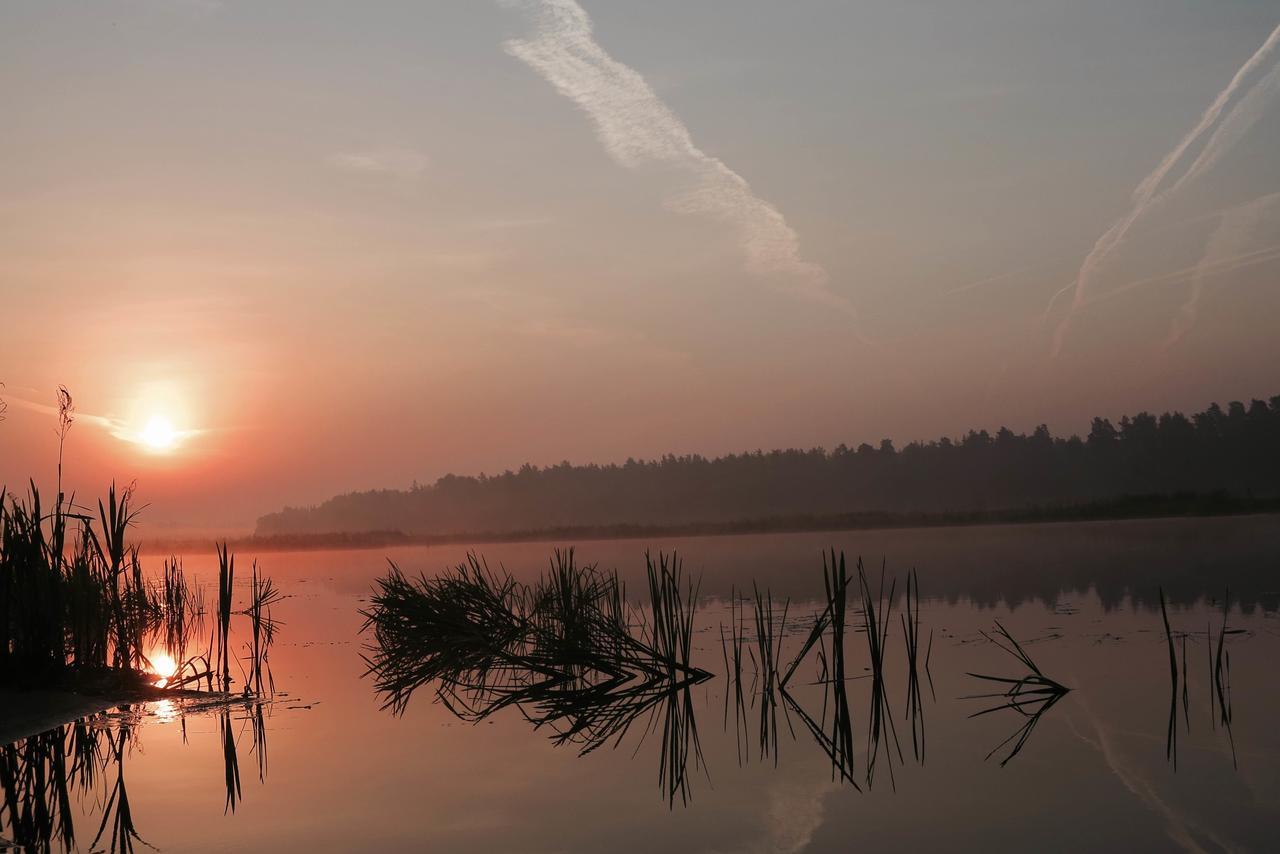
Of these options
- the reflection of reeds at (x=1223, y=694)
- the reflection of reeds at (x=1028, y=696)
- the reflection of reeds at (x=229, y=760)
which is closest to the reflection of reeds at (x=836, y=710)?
the reflection of reeds at (x=1028, y=696)

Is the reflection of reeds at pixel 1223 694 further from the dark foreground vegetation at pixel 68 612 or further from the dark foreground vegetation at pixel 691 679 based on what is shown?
the dark foreground vegetation at pixel 68 612

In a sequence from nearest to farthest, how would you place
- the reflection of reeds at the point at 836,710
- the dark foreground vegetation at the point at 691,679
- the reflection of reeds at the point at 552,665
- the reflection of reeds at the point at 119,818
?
the reflection of reeds at the point at 119,818 → the reflection of reeds at the point at 836,710 → the dark foreground vegetation at the point at 691,679 → the reflection of reeds at the point at 552,665

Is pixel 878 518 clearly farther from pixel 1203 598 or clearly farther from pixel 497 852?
pixel 497 852

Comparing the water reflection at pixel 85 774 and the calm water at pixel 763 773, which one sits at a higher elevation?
the water reflection at pixel 85 774

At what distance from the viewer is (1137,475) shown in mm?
94500

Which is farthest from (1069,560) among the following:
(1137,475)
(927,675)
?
(1137,475)

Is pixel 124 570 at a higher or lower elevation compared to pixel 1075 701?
higher

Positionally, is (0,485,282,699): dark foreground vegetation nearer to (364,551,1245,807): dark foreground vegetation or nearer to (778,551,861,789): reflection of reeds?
(364,551,1245,807): dark foreground vegetation

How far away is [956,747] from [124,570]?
336 inches

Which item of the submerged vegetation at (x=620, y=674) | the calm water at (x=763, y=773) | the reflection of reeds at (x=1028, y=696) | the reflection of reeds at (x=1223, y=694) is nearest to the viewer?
the calm water at (x=763, y=773)

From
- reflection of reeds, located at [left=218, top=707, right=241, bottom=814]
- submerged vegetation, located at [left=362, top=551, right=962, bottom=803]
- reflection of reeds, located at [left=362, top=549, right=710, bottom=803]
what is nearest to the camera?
reflection of reeds, located at [left=218, top=707, right=241, bottom=814]

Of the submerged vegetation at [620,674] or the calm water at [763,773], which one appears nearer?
the calm water at [763,773]

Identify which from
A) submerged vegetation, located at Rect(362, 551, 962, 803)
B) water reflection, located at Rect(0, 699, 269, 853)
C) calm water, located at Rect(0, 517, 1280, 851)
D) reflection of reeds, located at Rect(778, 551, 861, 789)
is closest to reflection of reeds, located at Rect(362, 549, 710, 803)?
submerged vegetation, located at Rect(362, 551, 962, 803)

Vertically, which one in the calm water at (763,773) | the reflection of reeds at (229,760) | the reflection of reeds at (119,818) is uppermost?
the reflection of reeds at (119,818)
